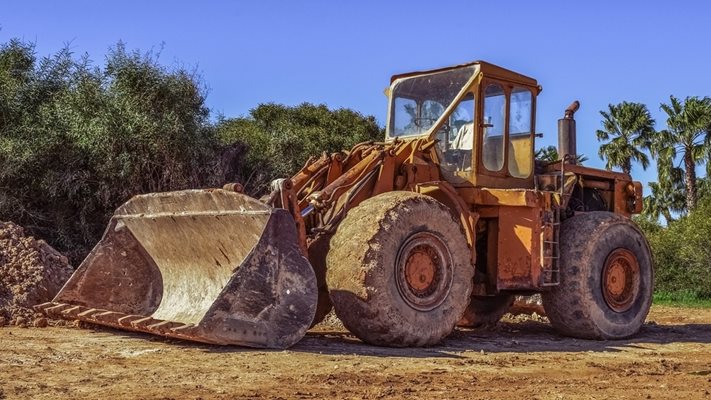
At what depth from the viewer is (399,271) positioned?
30.2 feet

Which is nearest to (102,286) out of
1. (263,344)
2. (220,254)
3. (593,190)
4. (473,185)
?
(220,254)

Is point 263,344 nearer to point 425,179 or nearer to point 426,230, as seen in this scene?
point 426,230

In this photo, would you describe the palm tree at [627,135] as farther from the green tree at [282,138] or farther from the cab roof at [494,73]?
the cab roof at [494,73]

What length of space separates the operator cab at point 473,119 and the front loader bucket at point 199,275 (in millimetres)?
2936

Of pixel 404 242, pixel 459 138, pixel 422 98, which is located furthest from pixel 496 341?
pixel 422 98

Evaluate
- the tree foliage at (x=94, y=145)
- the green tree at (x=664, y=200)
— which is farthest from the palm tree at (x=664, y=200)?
the tree foliage at (x=94, y=145)

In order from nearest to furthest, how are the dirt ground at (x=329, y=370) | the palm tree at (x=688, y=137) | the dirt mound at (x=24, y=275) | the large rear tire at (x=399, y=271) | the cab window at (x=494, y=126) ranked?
1. the dirt ground at (x=329, y=370)
2. the large rear tire at (x=399, y=271)
3. the dirt mound at (x=24, y=275)
4. the cab window at (x=494, y=126)
5. the palm tree at (x=688, y=137)

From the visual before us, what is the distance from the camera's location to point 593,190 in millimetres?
12672

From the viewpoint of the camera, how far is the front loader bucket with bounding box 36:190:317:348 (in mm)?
8070

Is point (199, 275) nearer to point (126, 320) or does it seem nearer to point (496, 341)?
point (126, 320)

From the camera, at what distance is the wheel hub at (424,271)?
9.26 meters

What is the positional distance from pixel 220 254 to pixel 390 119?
132 inches

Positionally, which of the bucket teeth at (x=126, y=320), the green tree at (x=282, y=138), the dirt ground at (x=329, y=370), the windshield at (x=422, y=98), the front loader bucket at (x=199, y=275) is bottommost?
the dirt ground at (x=329, y=370)

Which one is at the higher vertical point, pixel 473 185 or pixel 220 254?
pixel 473 185
